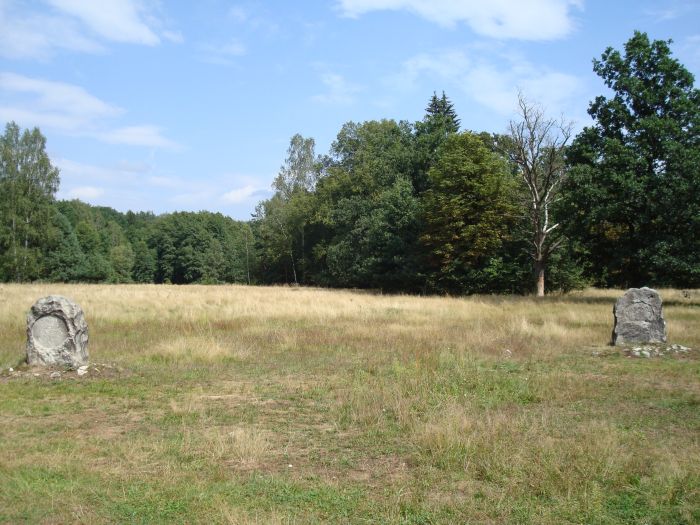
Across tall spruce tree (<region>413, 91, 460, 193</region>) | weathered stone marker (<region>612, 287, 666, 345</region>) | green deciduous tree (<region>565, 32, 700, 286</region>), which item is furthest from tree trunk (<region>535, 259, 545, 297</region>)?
weathered stone marker (<region>612, 287, 666, 345</region>)

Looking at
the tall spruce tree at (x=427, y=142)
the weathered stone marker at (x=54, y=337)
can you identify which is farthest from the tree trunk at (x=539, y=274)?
the weathered stone marker at (x=54, y=337)

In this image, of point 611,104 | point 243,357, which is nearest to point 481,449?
point 243,357

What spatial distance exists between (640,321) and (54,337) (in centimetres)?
1497

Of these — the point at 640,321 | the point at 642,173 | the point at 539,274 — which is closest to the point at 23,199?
the point at 539,274

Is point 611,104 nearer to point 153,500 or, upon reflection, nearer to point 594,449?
point 594,449

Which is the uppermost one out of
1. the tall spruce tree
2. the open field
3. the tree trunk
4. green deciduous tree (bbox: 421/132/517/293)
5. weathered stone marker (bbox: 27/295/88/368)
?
the tall spruce tree

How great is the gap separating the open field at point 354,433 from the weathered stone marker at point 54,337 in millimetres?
507

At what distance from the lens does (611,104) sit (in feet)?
94.0

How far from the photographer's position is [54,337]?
12.0 metres

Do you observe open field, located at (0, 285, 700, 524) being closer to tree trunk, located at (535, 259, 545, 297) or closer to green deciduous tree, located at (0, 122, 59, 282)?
tree trunk, located at (535, 259, 545, 297)

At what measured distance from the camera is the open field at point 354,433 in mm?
5402

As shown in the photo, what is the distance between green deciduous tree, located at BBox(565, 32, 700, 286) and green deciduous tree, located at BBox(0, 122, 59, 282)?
49339 mm

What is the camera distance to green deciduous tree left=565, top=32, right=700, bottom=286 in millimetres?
25656

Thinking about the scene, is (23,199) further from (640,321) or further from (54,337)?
Result: (640,321)
